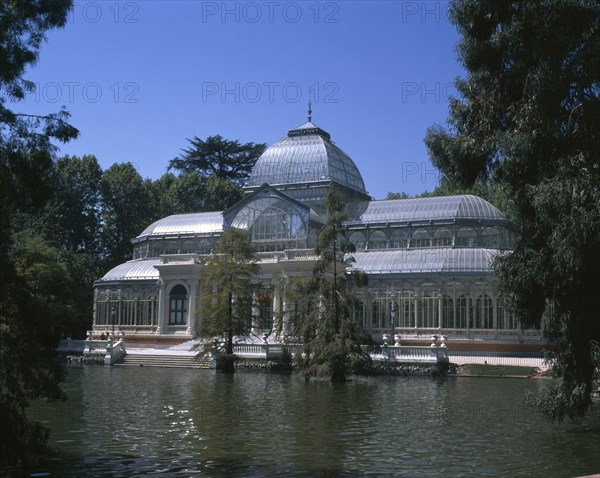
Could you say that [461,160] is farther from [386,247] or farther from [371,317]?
[386,247]

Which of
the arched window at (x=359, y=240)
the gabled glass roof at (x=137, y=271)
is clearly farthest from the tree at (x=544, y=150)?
the gabled glass roof at (x=137, y=271)

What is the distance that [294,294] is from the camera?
33312mm

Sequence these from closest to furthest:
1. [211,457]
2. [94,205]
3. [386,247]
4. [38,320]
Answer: [38,320]
[211,457]
[386,247]
[94,205]

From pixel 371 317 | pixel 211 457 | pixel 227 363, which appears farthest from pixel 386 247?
pixel 211 457

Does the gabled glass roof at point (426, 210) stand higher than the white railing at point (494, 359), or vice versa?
the gabled glass roof at point (426, 210)

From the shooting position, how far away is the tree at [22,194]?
12.9 m

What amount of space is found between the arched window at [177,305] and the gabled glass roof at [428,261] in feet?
40.4

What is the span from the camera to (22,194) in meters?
13.2

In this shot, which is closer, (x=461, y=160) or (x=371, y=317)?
(x=461, y=160)

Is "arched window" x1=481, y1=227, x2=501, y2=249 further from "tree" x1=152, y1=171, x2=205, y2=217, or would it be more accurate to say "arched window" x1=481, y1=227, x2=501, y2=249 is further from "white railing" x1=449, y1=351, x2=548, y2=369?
"tree" x1=152, y1=171, x2=205, y2=217

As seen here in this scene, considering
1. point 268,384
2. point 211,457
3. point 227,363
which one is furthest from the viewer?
point 227,363

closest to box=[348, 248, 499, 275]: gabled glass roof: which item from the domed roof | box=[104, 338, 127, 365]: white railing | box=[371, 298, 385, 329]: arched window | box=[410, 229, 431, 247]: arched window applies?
box=[410, 229, 431, 247]: arched window

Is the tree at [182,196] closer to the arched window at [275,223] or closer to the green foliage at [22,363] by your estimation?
the arched window at [275,223]

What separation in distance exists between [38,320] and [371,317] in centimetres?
3738
